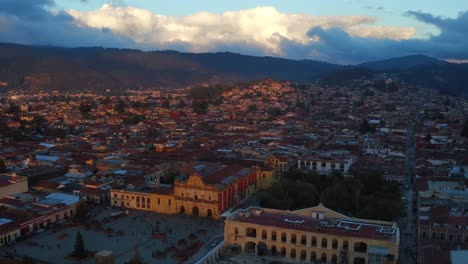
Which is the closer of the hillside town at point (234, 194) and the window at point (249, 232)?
the hillside town at point (234, 194)

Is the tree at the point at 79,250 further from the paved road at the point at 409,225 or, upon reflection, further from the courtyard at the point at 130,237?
the paved road at the point at 409,225

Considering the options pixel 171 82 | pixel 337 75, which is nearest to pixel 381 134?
pixel 337 75

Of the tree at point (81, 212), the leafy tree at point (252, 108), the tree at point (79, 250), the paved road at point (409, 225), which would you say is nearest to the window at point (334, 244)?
the paved road at point (409, 225)

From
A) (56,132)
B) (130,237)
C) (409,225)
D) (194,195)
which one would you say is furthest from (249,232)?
(56,132)

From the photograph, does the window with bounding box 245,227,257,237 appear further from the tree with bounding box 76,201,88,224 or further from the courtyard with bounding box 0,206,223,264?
the tree with bounding box 76,201,88,224

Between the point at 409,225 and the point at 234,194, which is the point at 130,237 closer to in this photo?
the point at 234,194
